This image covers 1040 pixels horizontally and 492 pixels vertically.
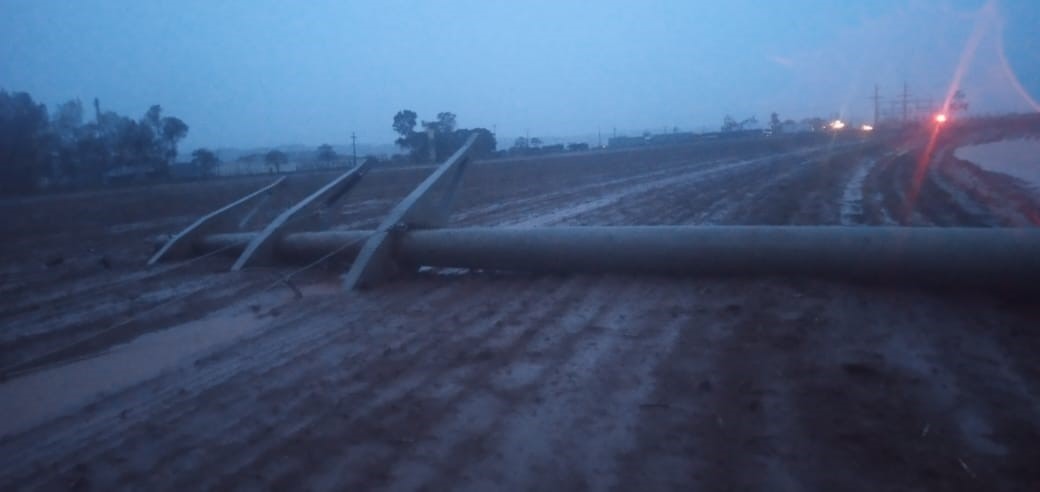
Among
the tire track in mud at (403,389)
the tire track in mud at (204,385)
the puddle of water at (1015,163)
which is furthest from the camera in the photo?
the puddle of water at (1015,163)

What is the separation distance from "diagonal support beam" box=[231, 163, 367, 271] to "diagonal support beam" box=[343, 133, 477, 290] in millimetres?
1529

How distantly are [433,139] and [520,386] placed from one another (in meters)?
47.4

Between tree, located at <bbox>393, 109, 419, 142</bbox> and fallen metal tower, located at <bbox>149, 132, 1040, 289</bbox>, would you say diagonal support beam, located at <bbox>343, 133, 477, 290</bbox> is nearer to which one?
fallen metal tower, located at <bbox>149, 132, 1040, 289</bbox>

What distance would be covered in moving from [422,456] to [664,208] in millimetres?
13307

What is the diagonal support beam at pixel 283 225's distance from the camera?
1137cm

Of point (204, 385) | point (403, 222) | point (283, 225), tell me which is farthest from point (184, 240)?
point (204, 385)

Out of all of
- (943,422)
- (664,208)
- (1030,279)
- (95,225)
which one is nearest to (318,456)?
(943,422)

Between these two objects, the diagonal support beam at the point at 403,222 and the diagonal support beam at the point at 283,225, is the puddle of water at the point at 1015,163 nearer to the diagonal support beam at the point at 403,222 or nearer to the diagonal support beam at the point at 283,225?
the diagonal support beam at the point at 403,222

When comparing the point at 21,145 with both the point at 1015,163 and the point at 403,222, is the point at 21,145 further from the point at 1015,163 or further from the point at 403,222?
the point at 1015,163

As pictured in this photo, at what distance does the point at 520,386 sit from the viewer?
5301mm

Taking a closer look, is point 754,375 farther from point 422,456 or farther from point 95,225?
point 95,225

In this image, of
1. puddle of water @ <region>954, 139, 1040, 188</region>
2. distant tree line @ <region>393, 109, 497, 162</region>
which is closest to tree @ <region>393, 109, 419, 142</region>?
distant tree line @ <region>393, 109, 497, 162</region>

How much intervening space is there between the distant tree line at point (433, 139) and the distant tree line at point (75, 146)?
1529cm

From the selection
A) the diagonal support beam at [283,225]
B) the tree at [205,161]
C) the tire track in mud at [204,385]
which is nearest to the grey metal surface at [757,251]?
the tire track in mud at [204,385]
